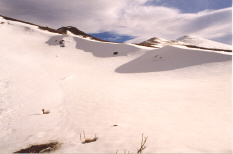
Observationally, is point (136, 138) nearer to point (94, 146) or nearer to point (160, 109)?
point (94, 146)

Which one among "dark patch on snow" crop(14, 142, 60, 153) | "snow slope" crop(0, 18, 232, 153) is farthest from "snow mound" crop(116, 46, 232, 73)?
"dark patch on snow" crop(14, 142, 60, 153)

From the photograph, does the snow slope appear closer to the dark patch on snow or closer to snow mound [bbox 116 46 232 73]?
the dark patch on snow

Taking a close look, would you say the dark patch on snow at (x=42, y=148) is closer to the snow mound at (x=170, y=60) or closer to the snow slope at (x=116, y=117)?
the snow slope at (x=116, y=117)

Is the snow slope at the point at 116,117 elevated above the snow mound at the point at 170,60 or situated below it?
below

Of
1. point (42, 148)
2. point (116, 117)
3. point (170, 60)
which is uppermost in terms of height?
point (170, 60)

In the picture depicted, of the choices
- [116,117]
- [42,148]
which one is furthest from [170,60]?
[42,148]

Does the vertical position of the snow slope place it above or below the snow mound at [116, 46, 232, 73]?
below

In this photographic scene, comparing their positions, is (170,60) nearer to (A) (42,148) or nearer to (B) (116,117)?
(B) (116,117)

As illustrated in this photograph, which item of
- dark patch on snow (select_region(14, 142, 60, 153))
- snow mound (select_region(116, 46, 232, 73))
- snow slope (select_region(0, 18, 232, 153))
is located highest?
snow mound (select_region(116, 46, 232, 73))

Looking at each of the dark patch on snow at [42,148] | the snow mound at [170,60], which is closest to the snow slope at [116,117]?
the dark patch on snow at [42,148]

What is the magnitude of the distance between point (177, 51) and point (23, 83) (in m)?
18.2

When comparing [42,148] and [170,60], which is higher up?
[170,60]

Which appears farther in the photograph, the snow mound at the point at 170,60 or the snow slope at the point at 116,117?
the snow mound at the point at 170,60

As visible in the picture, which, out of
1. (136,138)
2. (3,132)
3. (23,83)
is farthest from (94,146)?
(23,83)
